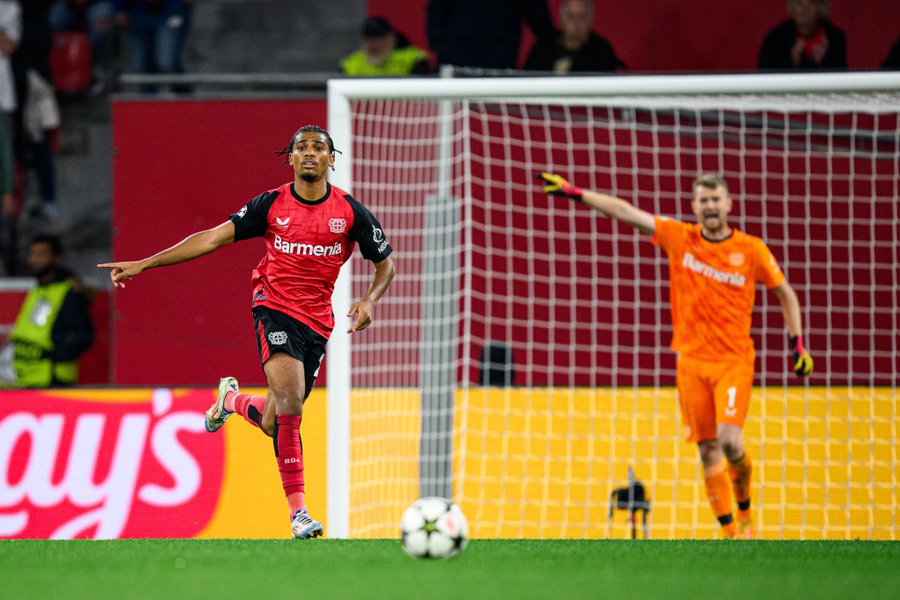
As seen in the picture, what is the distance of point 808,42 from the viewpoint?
35.6 feet

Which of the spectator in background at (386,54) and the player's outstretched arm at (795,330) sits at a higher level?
the spectator in background at (386,54)

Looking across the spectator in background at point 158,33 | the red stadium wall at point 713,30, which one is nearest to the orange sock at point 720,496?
the red stadium wall at point 713,30

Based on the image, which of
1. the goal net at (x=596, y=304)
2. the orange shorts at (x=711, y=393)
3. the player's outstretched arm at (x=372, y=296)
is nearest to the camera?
the player's outstretched arm at (x=372, y=296)

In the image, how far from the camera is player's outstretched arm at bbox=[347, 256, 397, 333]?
6840 millimetres

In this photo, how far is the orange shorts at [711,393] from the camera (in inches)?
337

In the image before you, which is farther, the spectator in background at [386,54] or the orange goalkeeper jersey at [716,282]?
the spectator in background at [386,54]

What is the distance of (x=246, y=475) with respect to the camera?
9469mm

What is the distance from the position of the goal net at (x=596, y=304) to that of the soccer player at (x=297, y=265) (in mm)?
1367

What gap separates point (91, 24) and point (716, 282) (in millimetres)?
7468

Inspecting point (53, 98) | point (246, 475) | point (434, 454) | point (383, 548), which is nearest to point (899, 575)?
point (383, 548)

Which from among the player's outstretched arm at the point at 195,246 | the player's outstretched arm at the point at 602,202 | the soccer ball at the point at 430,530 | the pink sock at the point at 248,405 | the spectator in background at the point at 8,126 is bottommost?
the soccer ball at the point at 430,530

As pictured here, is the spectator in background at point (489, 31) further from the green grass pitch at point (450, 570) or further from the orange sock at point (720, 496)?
the green grass pitch at point (450, 570)

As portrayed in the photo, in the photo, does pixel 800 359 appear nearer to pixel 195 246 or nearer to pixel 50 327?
pixel 195 246

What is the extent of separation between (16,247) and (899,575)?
9.74m
